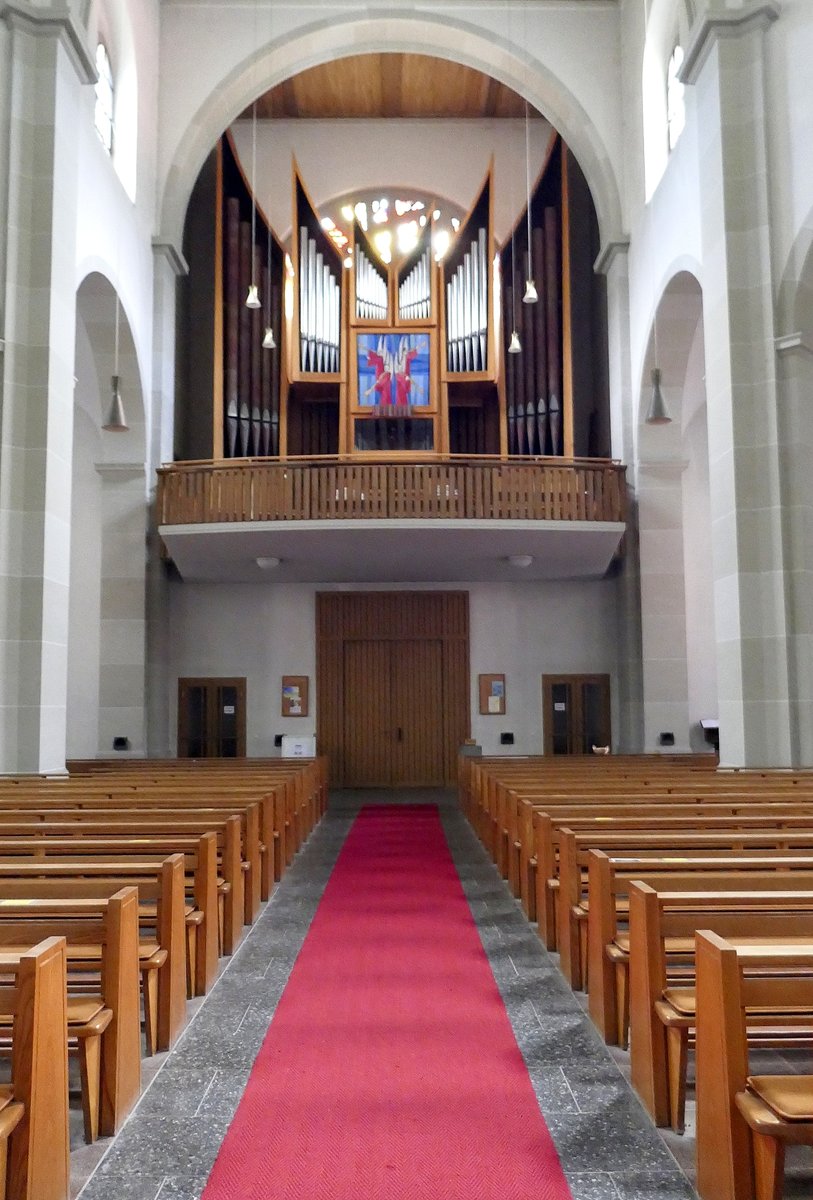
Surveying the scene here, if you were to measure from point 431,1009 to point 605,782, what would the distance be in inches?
137

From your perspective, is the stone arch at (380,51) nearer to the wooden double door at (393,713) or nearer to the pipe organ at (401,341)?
the pipe organ at (401,341)

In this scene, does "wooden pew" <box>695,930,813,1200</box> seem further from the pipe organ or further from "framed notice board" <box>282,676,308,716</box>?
"framed notice board" <box>282,676,308,716</box>

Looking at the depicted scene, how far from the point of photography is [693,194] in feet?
35.3

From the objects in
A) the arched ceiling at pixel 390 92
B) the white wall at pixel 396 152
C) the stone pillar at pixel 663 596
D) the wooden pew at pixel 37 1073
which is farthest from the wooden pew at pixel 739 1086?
the white wall at pixel 396 152

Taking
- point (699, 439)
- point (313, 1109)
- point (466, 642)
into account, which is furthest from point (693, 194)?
point (313, 1109)

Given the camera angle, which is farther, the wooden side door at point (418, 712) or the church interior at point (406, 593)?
the wooden side door at point (418, 712)

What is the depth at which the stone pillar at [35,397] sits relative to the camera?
348 inches

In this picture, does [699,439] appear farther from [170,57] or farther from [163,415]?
[170,57]

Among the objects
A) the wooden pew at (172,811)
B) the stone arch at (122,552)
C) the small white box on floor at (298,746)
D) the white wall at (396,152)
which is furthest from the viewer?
the white wall at (396,152)

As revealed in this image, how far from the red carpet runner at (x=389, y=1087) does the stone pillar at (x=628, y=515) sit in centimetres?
865

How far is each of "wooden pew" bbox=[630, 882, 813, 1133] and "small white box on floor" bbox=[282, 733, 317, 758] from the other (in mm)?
11375

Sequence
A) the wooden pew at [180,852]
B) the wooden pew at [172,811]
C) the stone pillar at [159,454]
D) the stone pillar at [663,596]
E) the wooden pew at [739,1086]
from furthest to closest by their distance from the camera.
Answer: the stone pillar at [159,454] < the stone pillar at [663,596] < the wooden pew at [172,811] < the wooden pew at [180,852] < the wooden pew at [739,1086]

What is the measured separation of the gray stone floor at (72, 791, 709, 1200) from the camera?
2727mm

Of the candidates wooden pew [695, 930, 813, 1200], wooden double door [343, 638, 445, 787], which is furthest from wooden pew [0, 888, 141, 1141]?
wooden double door [343, 638, 445, 787]
